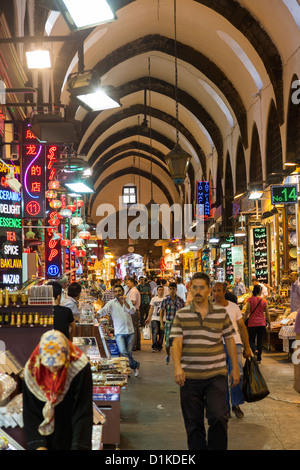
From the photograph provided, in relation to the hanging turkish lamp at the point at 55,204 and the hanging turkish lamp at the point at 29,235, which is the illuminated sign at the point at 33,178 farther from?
the hanging turkish lamp at the point at 55,204

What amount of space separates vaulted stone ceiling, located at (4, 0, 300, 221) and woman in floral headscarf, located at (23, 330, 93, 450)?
10.4 metres

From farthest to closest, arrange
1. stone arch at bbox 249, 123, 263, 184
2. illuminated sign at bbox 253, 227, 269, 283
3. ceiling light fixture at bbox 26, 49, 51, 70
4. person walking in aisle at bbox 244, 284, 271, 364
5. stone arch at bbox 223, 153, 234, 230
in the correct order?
stone arch at bbox 223, 153, 234, 230 < stone arch at bbox 249, 123, 263, 184 < illuminated sign at bbox 253, 227, 269, 283 < person walking in aisle at bbox 244, 284, 271, 364 < ceiling light fixture at bbox 26, 49, 51, 70

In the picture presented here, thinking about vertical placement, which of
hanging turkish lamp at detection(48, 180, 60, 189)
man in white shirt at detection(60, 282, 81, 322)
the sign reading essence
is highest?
hanging turkish lamp at detection(48, 180, 60, 189)

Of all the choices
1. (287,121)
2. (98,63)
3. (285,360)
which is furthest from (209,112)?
(285,360)

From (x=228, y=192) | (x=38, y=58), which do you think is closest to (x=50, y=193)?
(x=38, y=58)

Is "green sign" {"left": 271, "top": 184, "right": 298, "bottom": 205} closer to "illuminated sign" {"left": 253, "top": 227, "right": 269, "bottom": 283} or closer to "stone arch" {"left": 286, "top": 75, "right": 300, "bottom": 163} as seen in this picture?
"stone arch" {"left": 286, "top": 75, "right": 300, "bottom": 163}

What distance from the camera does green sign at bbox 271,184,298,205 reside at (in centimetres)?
1398

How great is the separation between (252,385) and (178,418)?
1.29 m

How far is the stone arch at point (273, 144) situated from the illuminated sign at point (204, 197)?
743cm

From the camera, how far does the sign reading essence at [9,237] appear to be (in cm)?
1011

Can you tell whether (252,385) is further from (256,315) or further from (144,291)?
(144,291)

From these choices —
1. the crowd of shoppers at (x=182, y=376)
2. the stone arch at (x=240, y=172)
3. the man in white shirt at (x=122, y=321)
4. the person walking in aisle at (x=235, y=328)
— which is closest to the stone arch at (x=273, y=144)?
the stone arch at (x=240, y=172)

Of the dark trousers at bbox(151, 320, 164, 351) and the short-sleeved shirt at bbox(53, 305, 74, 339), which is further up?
the short-sleeved shirt at bbox(53, 305, 74, 339)

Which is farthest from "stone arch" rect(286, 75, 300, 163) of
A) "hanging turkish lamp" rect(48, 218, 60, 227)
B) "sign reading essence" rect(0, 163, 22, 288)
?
"sign reading essence" rect(0, 163, 22, 288)
